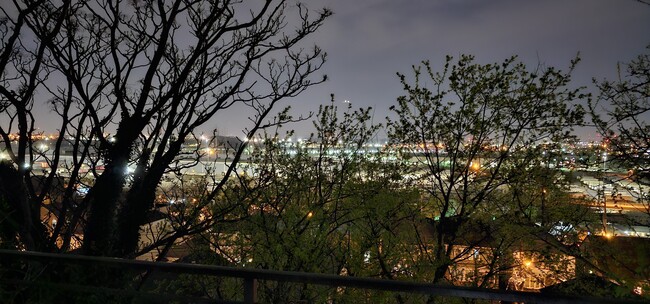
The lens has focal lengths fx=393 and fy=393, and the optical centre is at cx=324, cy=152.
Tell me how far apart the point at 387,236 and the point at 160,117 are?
30.1 feet

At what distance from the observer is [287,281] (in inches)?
89.4

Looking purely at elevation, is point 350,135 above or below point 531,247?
above

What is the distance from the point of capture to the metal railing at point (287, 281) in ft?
6.29

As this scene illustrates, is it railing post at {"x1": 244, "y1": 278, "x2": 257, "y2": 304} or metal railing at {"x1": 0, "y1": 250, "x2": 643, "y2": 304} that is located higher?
metal railing at {"x1": 0, "y1": 250, "x2": 643, "y2": 304}

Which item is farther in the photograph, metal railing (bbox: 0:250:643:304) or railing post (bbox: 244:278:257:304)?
railing post (bbox: 244:278:257:304)

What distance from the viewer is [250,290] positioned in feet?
7.72

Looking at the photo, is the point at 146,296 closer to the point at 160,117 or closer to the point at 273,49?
the point at 160,117

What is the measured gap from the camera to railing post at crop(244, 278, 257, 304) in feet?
7.67

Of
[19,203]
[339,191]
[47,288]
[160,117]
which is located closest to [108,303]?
[47,288]

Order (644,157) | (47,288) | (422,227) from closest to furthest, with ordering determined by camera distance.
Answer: (47,288) → (644,157) → (422,227)

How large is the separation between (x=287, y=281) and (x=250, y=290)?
256 millimetres

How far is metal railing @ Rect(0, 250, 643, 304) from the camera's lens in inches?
75.5

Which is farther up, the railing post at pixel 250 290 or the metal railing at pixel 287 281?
the metal railing at pixel 287 281

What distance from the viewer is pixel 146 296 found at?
8.79 ft
